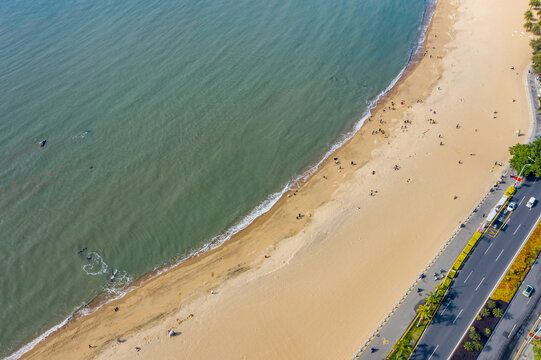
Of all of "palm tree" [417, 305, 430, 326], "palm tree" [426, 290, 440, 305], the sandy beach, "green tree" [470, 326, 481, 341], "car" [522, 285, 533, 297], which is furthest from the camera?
the sandy beach

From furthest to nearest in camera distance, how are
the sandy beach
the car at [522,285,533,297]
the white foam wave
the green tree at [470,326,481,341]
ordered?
the white foam wave, the sandy beach, the car at [522,285,533,297], the green tree at [470,326,481,341]

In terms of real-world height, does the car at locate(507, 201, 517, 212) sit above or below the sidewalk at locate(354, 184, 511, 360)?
above

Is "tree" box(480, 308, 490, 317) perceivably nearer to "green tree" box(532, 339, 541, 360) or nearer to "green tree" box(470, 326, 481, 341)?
"green tree" box(470, 326, 481, 341)

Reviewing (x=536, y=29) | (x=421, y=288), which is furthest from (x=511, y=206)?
(x=536, y=29)

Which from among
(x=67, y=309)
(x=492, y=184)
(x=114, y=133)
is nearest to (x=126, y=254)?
(x=67, y=309)

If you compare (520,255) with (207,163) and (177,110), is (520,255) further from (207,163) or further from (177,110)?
(177,110)

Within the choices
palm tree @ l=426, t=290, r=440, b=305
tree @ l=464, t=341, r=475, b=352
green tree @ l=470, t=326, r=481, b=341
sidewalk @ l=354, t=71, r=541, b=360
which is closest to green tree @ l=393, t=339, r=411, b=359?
sidewalk @ l=354, t=71, r=541, b=360

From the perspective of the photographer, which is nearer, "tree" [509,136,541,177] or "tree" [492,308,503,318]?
"tree" [492,308,503,318]
